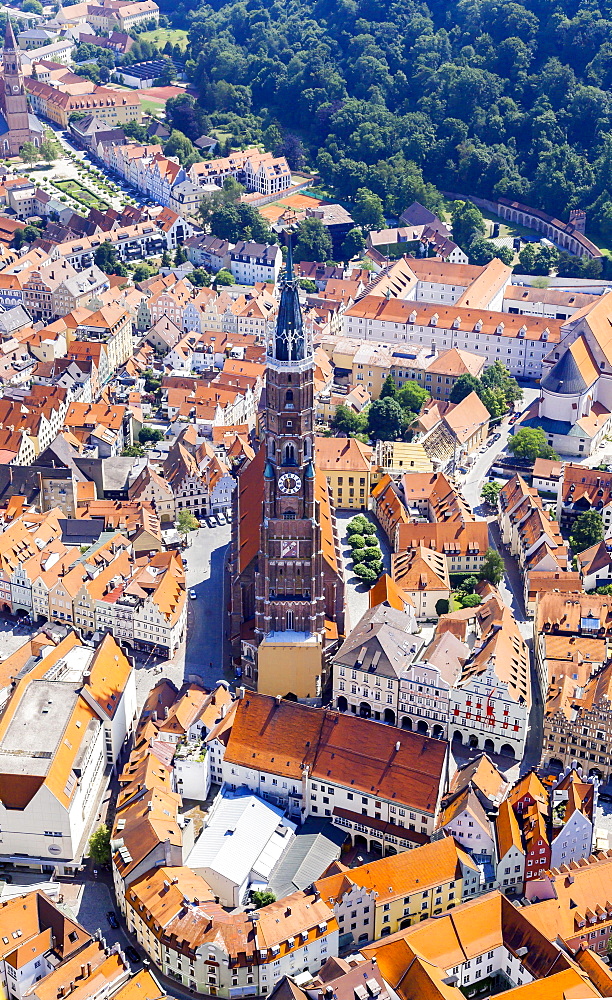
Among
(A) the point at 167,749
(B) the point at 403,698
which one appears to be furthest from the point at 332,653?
(A) the point at 167,749

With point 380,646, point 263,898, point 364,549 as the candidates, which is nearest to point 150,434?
point 364,549

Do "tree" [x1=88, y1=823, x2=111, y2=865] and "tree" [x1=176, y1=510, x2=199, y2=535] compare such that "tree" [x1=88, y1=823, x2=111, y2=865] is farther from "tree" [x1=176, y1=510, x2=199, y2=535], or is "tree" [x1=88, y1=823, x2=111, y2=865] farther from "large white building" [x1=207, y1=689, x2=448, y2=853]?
"tree" [x1=176, y1=510, x2=199, y2=535]

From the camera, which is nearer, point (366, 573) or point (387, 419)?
point (366, 573)

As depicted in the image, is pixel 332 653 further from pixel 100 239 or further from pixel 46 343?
pixel 100 239

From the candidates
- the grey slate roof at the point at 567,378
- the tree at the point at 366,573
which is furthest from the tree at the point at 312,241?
the tree at the point at 366,573

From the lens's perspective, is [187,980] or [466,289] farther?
[466,289]

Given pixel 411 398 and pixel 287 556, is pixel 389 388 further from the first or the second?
pixel 287 556

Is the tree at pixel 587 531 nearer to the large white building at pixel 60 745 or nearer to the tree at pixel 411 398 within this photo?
the tree at pixel 411 398
